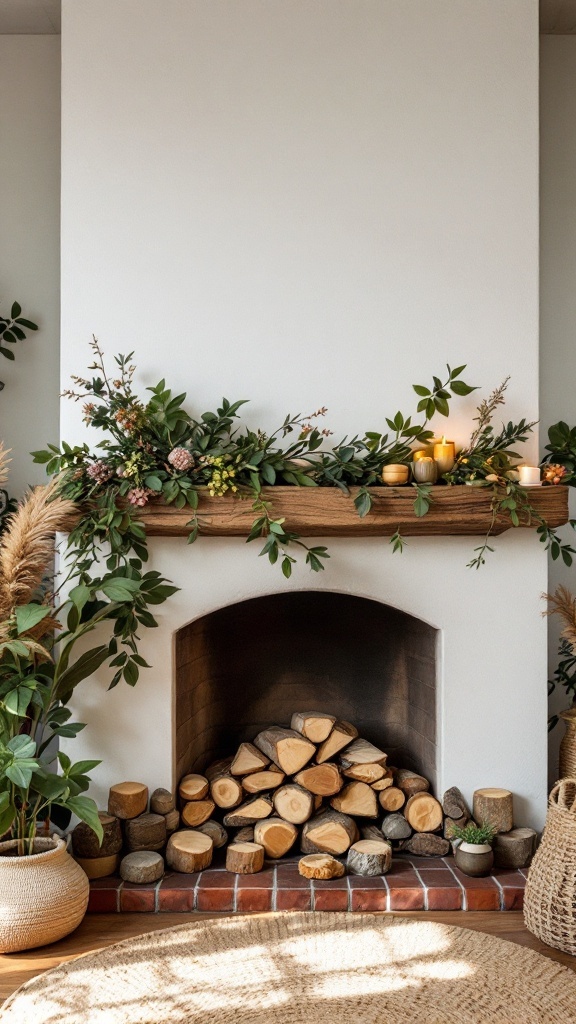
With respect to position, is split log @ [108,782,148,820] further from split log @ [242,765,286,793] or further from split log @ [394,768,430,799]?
split log @ [394,768,430,799]

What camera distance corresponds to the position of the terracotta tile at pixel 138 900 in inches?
94.4

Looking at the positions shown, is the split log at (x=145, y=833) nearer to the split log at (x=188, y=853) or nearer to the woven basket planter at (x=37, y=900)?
the split log at (x=188, y=853)

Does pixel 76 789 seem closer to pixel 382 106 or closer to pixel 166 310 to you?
pixel 166 310

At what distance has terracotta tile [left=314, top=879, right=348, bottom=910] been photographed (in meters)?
2.39

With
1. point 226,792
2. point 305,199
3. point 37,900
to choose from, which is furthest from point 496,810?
point 305,199

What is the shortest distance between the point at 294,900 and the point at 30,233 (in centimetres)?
259

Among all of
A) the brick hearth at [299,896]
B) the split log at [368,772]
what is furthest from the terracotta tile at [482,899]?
the split log at [368,772]

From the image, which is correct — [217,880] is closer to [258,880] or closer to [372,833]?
[258,880]

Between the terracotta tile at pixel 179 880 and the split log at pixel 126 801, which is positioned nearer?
the terracotta tile at pixel 179 880

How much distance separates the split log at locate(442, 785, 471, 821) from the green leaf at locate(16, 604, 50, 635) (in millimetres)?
1368

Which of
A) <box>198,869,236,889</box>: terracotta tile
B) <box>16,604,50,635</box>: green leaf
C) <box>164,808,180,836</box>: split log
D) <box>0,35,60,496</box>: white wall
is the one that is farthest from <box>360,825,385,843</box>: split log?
<box>0,35,60,496</box>: white wall

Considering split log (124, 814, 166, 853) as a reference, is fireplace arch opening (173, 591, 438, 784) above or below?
above

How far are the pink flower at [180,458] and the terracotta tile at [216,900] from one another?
1216 millimetres

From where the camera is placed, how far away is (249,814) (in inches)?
107
